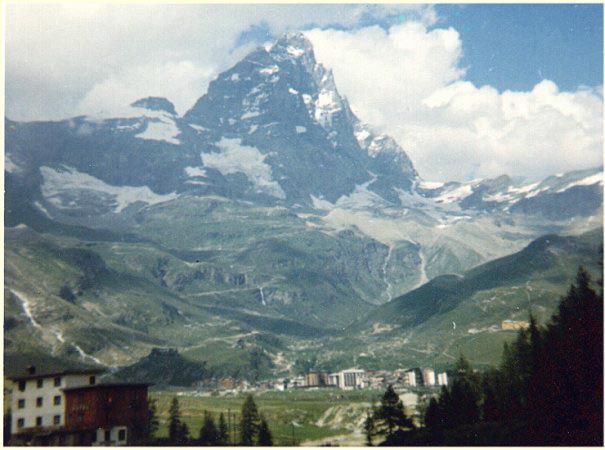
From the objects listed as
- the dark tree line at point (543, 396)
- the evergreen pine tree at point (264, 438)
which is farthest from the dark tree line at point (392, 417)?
the evergreen pine tree at point (264, 438)

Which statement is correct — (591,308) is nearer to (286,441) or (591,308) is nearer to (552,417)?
(552,417)

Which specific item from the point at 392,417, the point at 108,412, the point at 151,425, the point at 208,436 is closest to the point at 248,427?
the point at 208,436

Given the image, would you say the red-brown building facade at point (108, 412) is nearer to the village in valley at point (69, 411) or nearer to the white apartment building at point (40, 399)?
the village in valley at point (69, 411)

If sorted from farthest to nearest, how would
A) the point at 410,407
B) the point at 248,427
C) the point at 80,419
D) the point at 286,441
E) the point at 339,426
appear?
the point at 410,407, the point at 339,426, the point at 286,441, the point at 248,427, the point at 80,419

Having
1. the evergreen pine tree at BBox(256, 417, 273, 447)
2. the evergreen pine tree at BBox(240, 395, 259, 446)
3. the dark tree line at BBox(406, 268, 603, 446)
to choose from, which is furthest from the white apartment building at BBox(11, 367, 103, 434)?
the dark tree line at BBox(406, 268, 603, 446)

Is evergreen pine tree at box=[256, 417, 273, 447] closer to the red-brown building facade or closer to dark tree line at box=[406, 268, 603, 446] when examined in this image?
dark tree line at box=[406, 268, 603, 446]

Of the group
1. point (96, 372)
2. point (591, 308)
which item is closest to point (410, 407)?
point (591, 308)

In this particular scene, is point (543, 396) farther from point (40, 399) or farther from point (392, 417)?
point (40, 399)
